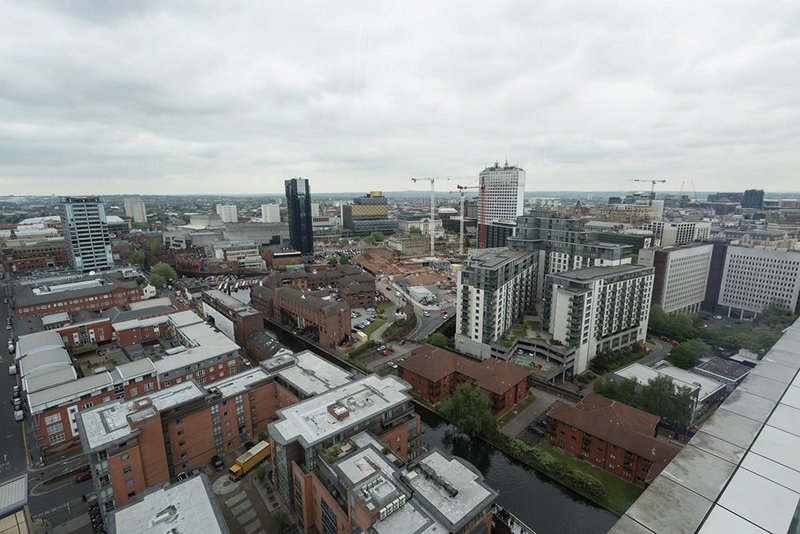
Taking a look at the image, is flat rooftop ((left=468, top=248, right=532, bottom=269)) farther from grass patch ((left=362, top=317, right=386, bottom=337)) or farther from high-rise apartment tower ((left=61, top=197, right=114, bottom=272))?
high-rise apartment tower ((left=61, top=197, right=114, bottom=272))

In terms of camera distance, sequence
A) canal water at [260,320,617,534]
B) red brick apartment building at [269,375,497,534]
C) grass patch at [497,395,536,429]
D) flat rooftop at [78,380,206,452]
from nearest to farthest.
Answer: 1. red brick apartment building at [269,375,497,534]
2. flat rooftop at [78,380,206,452]
3. canal water at [260,320,617,534]
4. grass patch at [497,395,536,429]

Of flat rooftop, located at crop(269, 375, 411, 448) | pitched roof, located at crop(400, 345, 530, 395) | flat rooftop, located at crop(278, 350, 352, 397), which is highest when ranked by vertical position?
flat rooftop, located at crop(269, 375, 411, 448)

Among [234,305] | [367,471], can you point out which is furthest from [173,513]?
[234,305]

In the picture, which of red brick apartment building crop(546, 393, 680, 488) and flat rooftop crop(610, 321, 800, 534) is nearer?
flat rooftop crop(610, 321, 800, 534)

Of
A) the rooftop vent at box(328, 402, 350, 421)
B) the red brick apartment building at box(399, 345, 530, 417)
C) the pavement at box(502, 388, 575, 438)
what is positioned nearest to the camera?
the rooftop vent at box(328, 402, 350, 421)

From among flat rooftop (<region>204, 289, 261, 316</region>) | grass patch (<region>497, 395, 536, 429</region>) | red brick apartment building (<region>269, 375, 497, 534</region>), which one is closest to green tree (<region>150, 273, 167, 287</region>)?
flat rooftop (<region>204, 289, 261, 316</region>)

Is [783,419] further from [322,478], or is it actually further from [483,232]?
[483,232]
